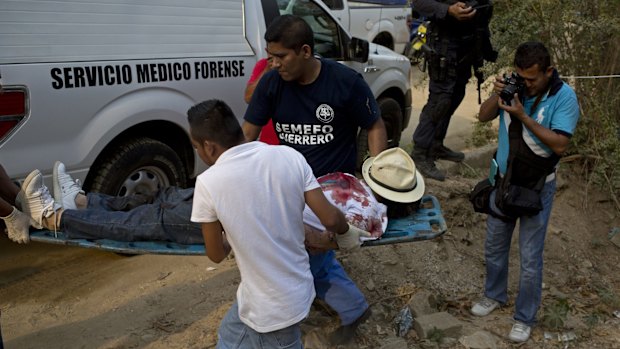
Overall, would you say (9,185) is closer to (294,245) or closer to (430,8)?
(294,245)

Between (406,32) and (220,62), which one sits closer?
(220,62)

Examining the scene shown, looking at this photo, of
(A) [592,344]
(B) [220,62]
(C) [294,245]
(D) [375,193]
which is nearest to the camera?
(C) [294,245]

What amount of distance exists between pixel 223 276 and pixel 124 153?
1.08 m

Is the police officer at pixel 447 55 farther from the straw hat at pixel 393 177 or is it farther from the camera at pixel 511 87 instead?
the straw hat at pixel 393 177

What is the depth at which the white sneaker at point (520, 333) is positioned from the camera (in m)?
3.77

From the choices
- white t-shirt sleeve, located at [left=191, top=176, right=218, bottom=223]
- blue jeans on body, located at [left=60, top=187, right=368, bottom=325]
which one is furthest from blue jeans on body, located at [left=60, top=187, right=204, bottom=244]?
white t-shirt sleeve, located at [left=191, top=176, right=218, bottom=223]

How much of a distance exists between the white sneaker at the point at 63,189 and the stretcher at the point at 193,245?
0.19 m

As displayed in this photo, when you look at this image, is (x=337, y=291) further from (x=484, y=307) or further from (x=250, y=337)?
(x=484, y=307)

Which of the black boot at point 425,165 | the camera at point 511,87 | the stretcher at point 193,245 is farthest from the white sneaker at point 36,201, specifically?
the black boot at point 425,165

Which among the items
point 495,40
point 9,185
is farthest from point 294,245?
point 495,40

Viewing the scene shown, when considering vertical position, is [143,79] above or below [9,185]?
above

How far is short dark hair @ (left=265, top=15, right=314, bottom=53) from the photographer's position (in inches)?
119

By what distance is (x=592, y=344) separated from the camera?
394 cm

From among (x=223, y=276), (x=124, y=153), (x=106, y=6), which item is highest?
(x=106, y=6)
